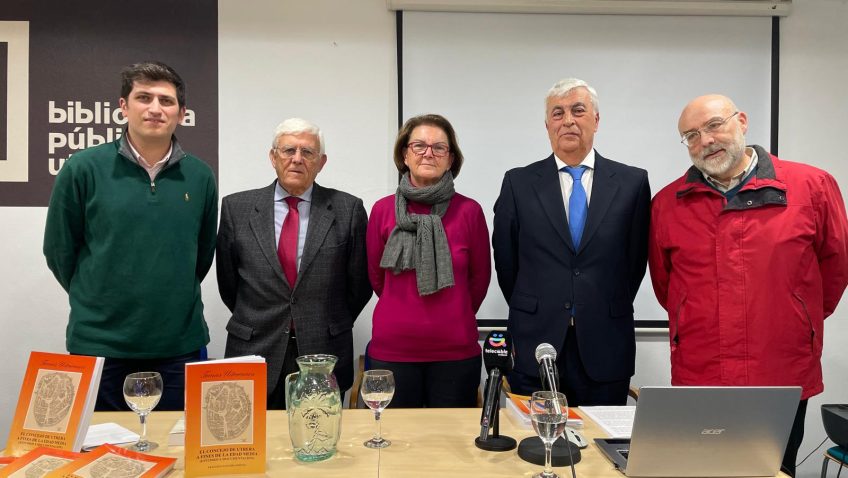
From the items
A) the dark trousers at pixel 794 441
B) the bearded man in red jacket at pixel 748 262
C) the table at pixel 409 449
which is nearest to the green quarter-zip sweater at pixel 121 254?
the table at pixel 409 449

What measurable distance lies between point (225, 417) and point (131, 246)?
1.18 metres

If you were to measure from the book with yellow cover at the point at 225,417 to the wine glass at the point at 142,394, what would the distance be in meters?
0.22

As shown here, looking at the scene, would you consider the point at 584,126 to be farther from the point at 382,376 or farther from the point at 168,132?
the point at 168,132

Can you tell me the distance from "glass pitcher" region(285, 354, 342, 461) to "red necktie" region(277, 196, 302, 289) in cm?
106

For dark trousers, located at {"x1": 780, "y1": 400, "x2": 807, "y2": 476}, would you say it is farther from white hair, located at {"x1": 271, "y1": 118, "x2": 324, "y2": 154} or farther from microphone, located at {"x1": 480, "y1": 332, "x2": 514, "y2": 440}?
white hair, located at {"x1": 271, "y1": 118, "x2": 324, "y2": 154}

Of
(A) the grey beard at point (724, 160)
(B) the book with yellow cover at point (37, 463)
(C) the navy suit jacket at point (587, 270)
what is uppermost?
(A) the grey beard at point (724, 160)

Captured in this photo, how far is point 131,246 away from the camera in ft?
7.63

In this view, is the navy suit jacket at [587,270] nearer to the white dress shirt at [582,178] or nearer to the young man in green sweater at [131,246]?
the white dress shirt at [582,178]

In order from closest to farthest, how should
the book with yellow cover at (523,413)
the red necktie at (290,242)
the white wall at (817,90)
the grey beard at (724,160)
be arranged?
the book with yellow cover at (523,413) < the grey beard at (724,160) < the red necktie at (290,242) < the white wall at (817,90)

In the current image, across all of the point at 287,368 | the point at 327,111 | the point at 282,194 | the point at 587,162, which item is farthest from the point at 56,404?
the point at 327,111

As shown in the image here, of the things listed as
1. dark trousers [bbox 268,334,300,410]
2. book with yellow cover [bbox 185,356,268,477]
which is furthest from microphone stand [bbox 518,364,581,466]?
dark trousers [bbox 268,334,300,410]

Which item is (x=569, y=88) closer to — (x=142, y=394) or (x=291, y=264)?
(x=291, y=264)

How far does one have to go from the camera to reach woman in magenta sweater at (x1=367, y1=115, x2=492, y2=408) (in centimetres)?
242

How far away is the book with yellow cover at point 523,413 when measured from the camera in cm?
175
